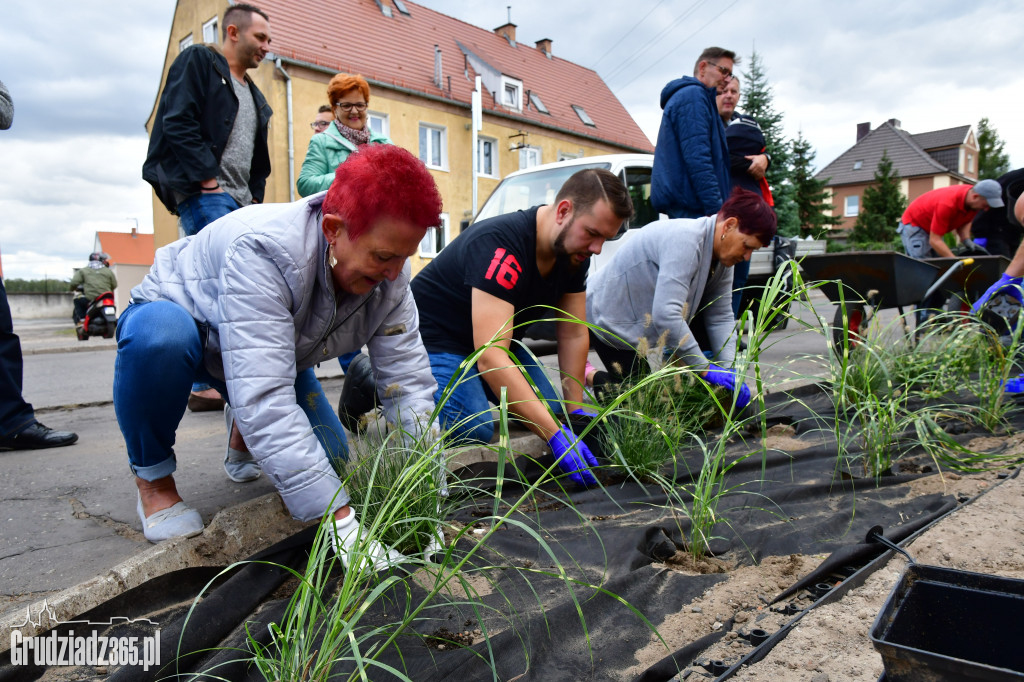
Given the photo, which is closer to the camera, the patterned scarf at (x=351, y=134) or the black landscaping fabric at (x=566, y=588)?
the black landscaping fabric at (x=566, y=588)

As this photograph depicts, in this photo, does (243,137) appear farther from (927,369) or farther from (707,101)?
(927,369)

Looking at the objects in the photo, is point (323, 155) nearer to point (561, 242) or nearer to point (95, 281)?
point (561, 242)

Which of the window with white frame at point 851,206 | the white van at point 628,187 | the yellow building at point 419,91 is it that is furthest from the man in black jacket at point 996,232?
the window with white frame at point 851,206

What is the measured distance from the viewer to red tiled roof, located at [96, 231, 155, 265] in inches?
1309

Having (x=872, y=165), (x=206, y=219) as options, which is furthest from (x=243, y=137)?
(x=872, y=165)

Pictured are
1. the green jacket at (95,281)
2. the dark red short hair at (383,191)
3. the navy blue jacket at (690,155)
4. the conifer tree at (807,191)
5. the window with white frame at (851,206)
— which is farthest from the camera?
the window with white frame at (851,206)

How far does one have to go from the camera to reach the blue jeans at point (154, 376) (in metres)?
1.73

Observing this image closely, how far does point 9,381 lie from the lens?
2.76m

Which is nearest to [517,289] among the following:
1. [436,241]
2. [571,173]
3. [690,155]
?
[690,155]

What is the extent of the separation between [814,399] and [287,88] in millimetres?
13919

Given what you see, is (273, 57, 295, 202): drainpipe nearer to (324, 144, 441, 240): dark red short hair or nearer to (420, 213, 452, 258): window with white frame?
(420, 213, 452, 258): window with white frame

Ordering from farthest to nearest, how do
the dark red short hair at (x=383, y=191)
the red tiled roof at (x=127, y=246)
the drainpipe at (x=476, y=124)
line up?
the red tiled roof at (x=127, y=246)
the drainpipe at (x=476, y=124)
the dark red short hair at (x=383, y=191)

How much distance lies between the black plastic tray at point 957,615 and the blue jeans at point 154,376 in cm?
166

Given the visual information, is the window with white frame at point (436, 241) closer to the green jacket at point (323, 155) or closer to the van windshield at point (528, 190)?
the van windshield at point (528, 190)
